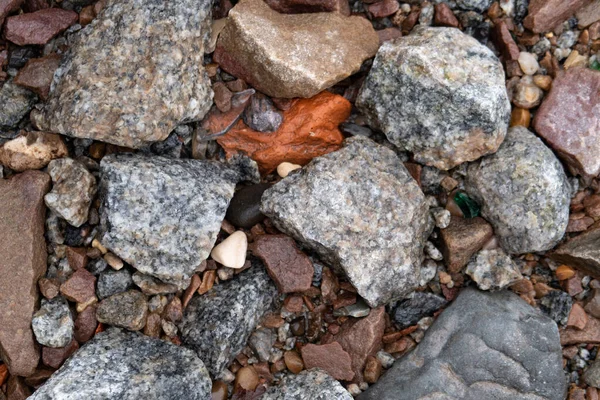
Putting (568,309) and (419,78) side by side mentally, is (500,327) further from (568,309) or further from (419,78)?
(419,78)

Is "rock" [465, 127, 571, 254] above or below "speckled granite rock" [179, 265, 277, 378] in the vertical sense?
above

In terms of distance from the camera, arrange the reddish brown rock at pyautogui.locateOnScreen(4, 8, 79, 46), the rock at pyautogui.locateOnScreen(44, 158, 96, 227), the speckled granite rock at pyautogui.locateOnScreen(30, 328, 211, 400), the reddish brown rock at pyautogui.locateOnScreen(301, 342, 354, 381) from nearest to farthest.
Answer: the speckled granite rock at pyautogui.locateOnScreen(30, 328, 211, 400)
the rock at pyautogui.locateOnScreen(44, 158, 96, 227)
the reddish brown rock at pyautogui.locateOnScreen(4, 8, 79, 46)
the reddish brown rock at pyautogui.locateOnScreen(301, 342, 354, 381)

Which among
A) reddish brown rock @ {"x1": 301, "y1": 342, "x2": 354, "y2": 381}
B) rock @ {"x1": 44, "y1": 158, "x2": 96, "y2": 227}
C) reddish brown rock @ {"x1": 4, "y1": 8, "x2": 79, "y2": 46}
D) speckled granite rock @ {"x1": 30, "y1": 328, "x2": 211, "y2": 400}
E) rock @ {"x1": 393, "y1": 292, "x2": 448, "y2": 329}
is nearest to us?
speckled granite rock @ {"x1": 30, "y1": 328, "x2": 211, "y2": 400}

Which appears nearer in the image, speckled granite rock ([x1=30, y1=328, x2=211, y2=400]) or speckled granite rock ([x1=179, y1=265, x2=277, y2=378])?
speckled granite rock ([x1=30, y1=328, x2=211, y2=400])

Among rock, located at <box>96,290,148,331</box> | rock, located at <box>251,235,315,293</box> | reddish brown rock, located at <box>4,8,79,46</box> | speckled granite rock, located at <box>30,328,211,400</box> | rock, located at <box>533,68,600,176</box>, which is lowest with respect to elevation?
speckled granite rock, located at <box>30,328,211,400</box>

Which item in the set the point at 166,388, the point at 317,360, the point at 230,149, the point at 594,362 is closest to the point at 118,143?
the point at 230,149

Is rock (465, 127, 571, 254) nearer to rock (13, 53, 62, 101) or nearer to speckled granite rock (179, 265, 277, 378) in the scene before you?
speckled granite rock (179, 265, 277, 378)

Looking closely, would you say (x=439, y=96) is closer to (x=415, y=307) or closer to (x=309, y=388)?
(x=415, y=307)

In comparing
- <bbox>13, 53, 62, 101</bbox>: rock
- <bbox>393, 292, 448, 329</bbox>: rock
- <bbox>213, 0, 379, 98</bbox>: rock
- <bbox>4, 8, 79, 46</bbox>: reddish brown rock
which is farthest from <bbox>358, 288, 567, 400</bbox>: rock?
<bbox>4, 8, 79, 46</bbox>: reddish brown rock

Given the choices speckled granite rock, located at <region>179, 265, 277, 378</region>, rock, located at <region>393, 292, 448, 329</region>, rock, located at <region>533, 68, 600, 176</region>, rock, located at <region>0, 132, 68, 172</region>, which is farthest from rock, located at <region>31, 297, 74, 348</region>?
rock, located at <region>533, 68, 600, 176</region>

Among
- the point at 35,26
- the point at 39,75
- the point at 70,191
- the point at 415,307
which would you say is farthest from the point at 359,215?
the point at 35,26
